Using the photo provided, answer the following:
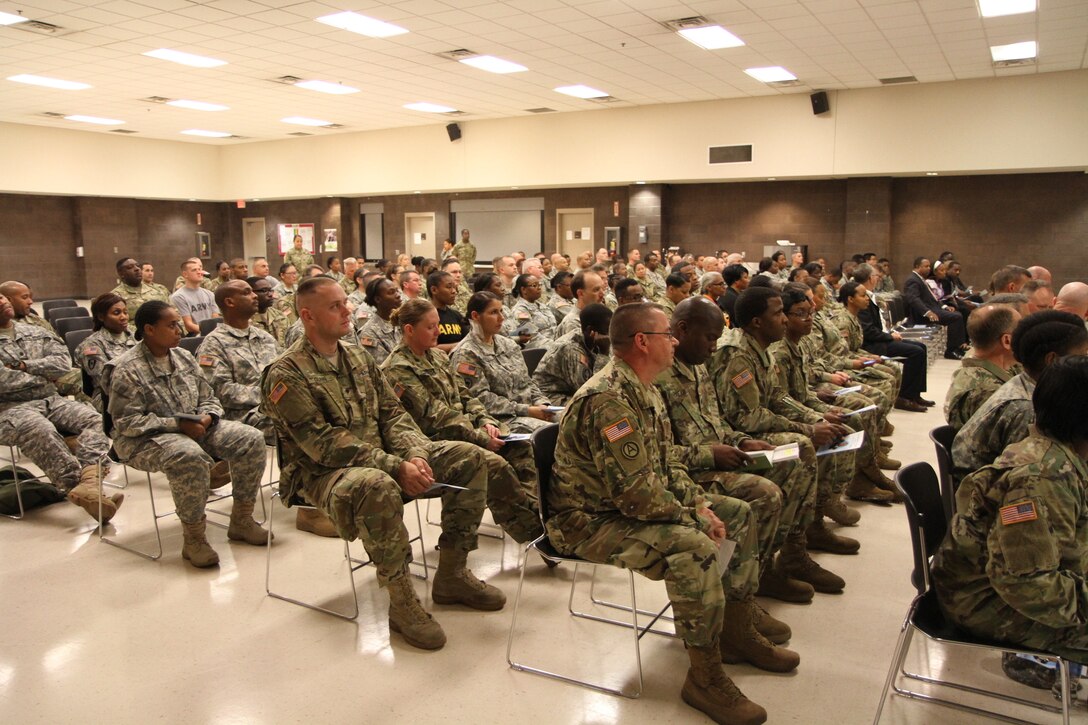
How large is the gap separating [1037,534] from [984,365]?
152 centimetres

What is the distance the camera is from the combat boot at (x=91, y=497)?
4219 mm

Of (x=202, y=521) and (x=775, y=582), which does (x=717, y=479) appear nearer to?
(x=775, y=582)

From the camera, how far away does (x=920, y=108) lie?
1190 centimetres

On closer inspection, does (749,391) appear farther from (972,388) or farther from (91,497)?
(91,497)

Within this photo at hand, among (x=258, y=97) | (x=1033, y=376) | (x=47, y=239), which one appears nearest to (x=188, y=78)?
(x=258, y=97)

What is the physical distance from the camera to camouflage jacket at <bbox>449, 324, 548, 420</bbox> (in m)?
4.24

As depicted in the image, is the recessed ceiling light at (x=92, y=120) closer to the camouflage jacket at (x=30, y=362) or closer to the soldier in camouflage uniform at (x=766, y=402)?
the camouflage jacket at (x=30, y=362)

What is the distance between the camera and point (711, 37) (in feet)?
30.1

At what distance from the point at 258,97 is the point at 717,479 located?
11.9 metres

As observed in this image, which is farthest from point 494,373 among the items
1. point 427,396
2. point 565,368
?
point 427,396

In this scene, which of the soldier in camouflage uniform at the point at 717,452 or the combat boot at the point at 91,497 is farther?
the combat boot at the point at 91,497

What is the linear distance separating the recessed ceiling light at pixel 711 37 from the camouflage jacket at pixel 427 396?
21.4 feet

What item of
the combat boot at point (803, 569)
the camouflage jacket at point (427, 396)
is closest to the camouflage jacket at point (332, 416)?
the camouflage jacket at point (427, 396)

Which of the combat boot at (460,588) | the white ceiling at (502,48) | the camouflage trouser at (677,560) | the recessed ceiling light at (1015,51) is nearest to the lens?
the camouflage trouser at (677,560)
